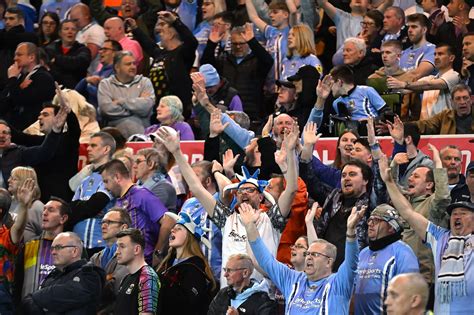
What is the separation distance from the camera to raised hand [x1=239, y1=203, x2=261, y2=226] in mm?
12328

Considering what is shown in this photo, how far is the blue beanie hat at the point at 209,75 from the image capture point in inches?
→ 666

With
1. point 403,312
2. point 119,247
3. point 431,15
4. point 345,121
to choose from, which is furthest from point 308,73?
point 403,312

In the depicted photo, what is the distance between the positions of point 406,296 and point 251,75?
9.08 m

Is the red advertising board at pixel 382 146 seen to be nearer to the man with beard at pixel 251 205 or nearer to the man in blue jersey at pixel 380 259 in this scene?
the man with beard at pixel 251 205

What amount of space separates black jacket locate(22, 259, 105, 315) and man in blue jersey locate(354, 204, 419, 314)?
7.88 feet

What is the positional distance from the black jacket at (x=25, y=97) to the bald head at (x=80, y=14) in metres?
2.43

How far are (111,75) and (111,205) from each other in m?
3.67

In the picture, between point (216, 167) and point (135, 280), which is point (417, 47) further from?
point (135, 280)

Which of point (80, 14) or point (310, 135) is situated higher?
point (310, 135)

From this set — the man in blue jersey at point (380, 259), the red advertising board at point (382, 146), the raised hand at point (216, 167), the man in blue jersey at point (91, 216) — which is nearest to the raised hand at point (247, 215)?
the man in blue jersey at point (380, 259)

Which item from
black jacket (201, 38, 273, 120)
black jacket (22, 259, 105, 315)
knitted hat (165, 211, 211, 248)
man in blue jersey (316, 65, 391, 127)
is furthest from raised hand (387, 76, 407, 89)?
black jacket (22, 259, 105, 315)

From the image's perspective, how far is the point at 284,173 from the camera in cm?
1322

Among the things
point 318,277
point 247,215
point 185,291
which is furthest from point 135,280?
point 318,277

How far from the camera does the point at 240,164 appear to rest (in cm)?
1489
